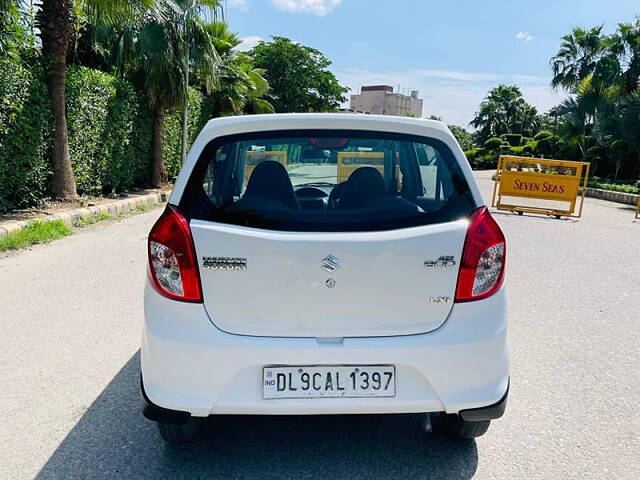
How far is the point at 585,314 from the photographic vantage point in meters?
5.48

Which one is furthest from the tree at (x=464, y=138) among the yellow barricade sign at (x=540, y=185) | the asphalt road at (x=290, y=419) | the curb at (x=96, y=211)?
the asphalt road at (x=290, y=419)

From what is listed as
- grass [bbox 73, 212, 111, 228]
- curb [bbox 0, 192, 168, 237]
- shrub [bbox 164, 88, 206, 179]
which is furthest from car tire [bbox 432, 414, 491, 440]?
shrub [bbox 164, 88, 206, 179]

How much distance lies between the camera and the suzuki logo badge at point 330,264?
2.38m

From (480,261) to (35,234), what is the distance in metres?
7.51

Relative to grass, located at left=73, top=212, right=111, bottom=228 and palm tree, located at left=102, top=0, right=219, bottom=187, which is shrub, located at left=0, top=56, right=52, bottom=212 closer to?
grass, located at left=73, top=212, right=111, bottom=228

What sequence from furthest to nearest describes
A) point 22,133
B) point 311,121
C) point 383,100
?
point 383,100 < point 22,133 < point 311,121

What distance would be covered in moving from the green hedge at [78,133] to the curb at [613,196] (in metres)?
16.7

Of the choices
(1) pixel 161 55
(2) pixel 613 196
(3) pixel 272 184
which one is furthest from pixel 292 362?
(2) pixel 613 196

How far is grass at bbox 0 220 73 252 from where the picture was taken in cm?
765

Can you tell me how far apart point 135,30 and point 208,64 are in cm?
338

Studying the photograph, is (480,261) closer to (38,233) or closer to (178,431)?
(178,431)

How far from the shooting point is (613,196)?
22.5 m

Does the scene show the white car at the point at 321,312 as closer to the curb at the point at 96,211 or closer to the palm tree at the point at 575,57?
the curb at the point at 96,211

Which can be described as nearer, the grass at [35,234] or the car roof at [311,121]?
the car roof at [311,121]
